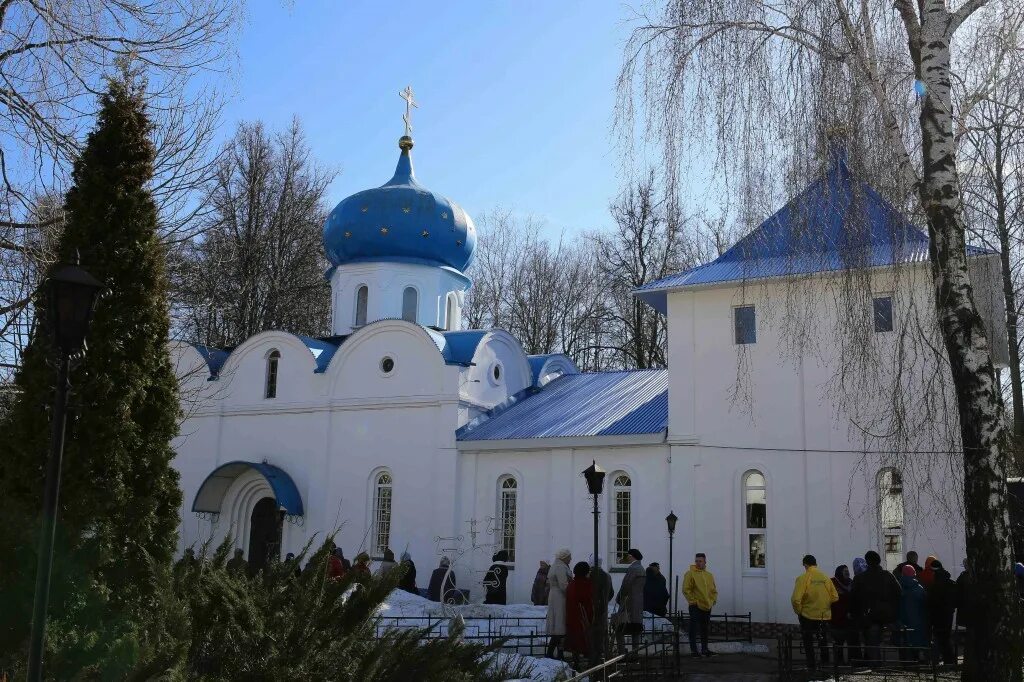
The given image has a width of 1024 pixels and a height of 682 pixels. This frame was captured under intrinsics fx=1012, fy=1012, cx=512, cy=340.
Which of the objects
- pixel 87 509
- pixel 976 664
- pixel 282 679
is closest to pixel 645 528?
pixel 976 664

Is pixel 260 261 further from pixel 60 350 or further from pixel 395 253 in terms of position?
pixel 60 350

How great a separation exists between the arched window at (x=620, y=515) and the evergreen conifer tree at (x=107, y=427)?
12.4 m

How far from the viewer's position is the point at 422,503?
22453mm

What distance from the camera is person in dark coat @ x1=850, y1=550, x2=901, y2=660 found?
39.7 ft

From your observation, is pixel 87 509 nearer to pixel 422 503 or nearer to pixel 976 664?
pixel 976 664

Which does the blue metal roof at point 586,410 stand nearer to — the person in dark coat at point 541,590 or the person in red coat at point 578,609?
the person in dark coat at point 541,590

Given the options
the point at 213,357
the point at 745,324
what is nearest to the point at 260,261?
the point at 213,357

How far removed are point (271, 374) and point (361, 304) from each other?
316 cm

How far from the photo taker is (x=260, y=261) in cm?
3281

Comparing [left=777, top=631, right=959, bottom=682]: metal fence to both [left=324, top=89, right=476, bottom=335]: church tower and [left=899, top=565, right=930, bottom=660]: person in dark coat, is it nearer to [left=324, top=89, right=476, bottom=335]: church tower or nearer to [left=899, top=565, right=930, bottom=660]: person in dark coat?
[left=899, top=565, right=930, bottom=660]: person in dark coat

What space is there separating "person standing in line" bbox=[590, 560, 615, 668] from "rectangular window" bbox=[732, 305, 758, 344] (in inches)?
347

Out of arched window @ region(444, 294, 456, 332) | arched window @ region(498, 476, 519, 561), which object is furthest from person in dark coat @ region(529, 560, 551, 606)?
arched window @ region(444, 294, 456, 332)

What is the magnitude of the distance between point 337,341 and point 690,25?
1862cm

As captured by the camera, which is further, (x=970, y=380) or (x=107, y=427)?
(x=107, y=427)
